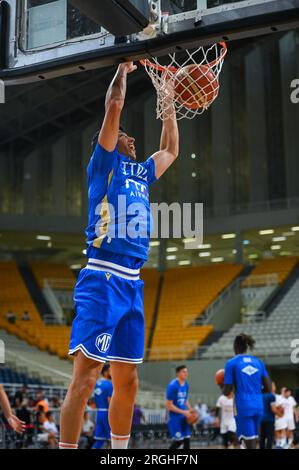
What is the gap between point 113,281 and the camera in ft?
13.1

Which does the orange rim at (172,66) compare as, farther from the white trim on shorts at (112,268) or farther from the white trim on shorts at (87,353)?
the white trim on shorts at (87,353)

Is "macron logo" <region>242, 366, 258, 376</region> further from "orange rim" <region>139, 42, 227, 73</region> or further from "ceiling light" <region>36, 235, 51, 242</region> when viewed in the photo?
"ceiling light" <region>36, 235, 51, 242</region>

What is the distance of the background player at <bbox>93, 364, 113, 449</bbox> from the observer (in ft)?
35.0

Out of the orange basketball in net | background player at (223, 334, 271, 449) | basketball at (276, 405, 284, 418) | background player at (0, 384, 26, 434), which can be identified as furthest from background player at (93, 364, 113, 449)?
the orange basketball in net

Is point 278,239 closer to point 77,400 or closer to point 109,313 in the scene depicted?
point 109,313

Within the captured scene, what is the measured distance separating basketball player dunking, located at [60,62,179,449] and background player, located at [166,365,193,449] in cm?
695

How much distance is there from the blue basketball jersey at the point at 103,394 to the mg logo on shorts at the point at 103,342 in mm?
7471

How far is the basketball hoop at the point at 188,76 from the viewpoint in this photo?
180 inches

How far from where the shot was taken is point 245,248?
1049 inches

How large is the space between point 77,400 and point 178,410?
7.50 metres

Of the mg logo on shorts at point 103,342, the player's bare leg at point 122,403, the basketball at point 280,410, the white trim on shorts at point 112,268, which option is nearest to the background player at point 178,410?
the basketball at point 280,410

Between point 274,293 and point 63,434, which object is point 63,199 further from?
A: point 63,434

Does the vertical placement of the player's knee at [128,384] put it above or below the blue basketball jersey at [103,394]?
above

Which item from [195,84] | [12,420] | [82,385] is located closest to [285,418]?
[12,420]
